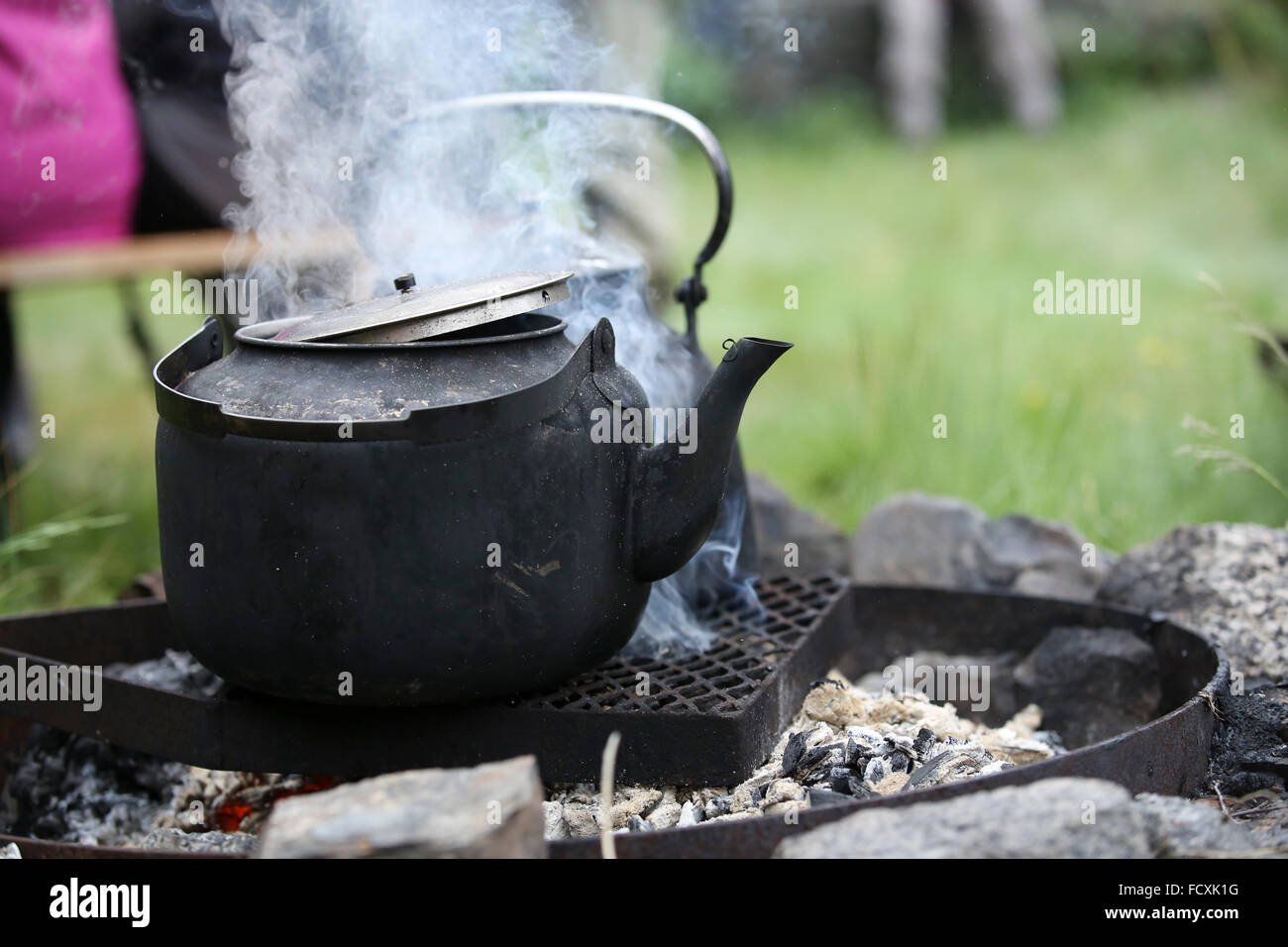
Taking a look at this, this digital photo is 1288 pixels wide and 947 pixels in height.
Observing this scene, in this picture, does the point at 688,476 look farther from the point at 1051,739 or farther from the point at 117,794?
the point at 117,794

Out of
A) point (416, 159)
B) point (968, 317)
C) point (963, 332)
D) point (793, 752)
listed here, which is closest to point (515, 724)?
point (793, 752)

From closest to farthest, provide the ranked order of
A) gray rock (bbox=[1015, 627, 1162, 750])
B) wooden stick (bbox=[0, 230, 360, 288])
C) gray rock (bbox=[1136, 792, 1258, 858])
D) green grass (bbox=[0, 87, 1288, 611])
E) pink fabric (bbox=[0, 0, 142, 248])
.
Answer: gray rock (bbox=[1136, 792, 1258, 858]) → gray rock (bbox=[1015, 627, 1162, 750]) → pink fabric (bbox=[0, 0, 142, 248]) → wooden stick (bbox=[0, 230, 360, 288]) → green grass (bbox=[0, 87, 1288, 611])

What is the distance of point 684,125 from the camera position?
278cm

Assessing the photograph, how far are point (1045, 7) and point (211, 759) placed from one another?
10.7 m

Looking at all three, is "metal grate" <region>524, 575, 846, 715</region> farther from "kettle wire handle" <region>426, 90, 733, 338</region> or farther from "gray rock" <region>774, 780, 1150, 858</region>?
"kettle wire handle" <region>426, 90, 733, 338</region>

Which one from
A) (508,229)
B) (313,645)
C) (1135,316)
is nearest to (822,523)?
(508,229)

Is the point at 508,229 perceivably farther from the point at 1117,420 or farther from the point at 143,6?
the point at 1117,420

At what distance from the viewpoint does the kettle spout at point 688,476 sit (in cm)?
230

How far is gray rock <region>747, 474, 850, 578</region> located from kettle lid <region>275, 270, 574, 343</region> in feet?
4.75

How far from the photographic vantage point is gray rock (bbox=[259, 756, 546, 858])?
5.50 feet

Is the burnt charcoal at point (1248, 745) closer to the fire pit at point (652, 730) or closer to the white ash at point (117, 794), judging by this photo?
the fire pit at point (652, 730)

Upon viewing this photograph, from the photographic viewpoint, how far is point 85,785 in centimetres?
282

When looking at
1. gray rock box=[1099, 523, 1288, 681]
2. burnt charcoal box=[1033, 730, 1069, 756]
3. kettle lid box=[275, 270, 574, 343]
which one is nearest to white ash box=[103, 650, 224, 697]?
kettle lid box=[275, 270, 574, 343]

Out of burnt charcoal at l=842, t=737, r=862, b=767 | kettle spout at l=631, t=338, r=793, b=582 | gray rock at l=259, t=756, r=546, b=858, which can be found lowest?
burnt charcoal at l=842, t=737, r=862, b=767
